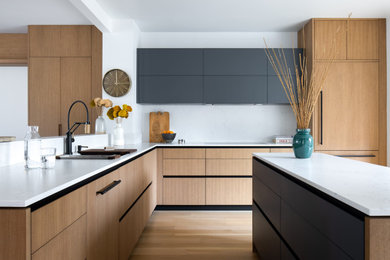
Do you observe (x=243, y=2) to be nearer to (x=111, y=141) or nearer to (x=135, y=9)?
(x=135, y=9)

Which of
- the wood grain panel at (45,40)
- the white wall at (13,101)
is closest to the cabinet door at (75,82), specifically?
the wood grain panel at (45,40)

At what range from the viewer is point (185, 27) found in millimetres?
4211

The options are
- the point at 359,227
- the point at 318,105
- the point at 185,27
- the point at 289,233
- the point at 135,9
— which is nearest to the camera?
the point at 359,227

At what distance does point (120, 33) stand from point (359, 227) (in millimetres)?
3777

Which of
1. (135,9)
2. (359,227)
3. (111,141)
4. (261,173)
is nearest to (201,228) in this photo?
(261,173)

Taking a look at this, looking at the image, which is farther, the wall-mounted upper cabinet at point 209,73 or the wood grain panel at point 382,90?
the wall-mounted upper cabinet at point 209,73

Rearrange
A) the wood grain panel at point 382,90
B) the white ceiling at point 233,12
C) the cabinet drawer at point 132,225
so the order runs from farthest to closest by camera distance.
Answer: the wood grain panel at point 382,90 < the white ceiling at point 233,12 < the cabinet drawer at point 132,225

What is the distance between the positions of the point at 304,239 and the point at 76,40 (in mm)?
4157

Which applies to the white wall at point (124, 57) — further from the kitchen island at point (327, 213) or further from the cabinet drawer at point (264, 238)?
the kitchen island at point (327, 213)

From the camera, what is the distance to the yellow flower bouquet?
360 centimetres

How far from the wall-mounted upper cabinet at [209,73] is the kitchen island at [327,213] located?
213 cm

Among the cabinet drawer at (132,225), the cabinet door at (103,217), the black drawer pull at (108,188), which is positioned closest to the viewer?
the cabinet door at (103,217)

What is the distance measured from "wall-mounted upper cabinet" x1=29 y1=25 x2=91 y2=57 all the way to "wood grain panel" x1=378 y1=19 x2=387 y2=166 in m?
4.12

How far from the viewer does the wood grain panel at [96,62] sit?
14.0 ft
